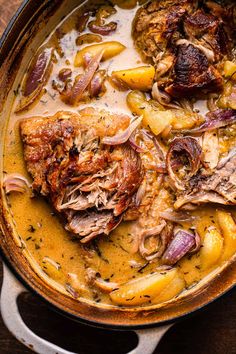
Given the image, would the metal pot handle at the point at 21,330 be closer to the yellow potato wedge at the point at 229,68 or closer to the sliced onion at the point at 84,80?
the sliced onion at the point at 84,80

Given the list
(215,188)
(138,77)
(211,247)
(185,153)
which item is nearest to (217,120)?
(185,153)

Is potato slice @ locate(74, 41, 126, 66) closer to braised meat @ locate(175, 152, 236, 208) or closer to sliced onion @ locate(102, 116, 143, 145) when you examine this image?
sliced onion @ locate(102, 116, 143, 145)

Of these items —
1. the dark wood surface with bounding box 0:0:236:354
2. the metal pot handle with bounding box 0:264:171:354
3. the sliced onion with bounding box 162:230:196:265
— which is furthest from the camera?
the dark wood surface with bounding box 0:0:236:354

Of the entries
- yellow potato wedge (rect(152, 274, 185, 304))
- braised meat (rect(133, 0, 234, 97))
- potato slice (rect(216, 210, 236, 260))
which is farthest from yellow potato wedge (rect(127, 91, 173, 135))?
yellow potato wedge (rect(152, 274, 185, 304))

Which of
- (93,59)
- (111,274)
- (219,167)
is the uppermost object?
(93,59)

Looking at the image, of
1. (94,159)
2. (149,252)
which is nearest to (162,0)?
(94,159)

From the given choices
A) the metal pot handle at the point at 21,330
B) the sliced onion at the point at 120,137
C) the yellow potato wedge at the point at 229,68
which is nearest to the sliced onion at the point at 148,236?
the metal pot handle at the point at 21,330

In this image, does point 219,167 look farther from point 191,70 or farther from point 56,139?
point 56,139
